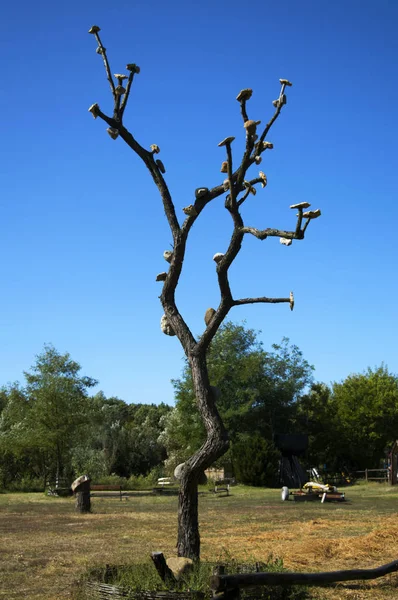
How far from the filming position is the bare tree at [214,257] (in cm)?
963

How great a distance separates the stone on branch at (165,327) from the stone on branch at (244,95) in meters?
3.41

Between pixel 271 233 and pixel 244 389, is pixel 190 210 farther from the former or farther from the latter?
pixel 244 389

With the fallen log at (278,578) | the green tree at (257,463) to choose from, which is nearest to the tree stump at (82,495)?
the green tree at (257,463)

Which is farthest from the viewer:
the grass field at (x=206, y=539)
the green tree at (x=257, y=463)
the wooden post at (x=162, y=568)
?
the green tree at (x=257, y=463)

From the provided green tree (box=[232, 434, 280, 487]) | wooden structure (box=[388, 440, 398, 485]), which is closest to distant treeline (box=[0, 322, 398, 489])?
green tree (box=[232, 434, 280, 487])

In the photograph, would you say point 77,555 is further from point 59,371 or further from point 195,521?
point 59,371

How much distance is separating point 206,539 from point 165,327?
6929 mm

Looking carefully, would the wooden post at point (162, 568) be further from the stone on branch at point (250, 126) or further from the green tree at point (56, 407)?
the green tree at point (56, 407)

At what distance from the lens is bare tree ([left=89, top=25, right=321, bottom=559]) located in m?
9.63

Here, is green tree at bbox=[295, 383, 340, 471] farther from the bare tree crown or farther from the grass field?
the bare tree crown

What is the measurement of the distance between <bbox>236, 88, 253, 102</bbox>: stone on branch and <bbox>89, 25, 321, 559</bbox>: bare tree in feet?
0.04

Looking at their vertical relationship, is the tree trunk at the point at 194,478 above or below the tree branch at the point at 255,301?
below

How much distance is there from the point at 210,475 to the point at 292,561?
42321 mm

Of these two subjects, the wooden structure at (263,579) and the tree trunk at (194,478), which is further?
the tree trunk at (194,478)
